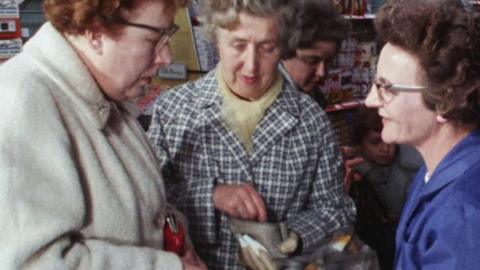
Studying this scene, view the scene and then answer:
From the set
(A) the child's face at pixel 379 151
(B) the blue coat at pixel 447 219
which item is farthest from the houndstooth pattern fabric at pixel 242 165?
(A) the child's face at pixel 379 151

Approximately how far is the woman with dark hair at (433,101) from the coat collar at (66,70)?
2.89 ft

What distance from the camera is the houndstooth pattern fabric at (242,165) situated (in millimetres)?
1953

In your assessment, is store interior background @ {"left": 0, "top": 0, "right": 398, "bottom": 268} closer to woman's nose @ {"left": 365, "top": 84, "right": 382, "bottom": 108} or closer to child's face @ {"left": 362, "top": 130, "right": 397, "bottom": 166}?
child's face @ {"left": 362, "top": 130, "right": 397, "bottom": 166}

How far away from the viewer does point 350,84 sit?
441 cm

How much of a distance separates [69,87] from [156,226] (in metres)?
0.43

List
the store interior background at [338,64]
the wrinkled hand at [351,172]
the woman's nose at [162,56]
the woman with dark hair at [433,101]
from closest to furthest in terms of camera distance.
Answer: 1. the woman's nose at [162,56]
2. the woman with dark hair at [433,101]
3. the wrinkled hand at [351,172]
4. the store interior background at [338,64]

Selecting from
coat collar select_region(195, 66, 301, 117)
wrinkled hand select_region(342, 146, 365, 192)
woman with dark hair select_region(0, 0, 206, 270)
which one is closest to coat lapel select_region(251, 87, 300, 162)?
coat collar select_region(195, 66, 301, 117)

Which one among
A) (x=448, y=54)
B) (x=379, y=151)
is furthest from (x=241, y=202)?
(x=379, y=151)

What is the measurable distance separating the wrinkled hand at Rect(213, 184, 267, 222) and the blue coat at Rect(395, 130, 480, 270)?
452 millimetres

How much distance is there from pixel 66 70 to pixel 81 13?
13cm

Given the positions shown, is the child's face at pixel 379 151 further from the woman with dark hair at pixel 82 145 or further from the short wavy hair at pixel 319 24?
the woman with dark hair at pixel 82 145

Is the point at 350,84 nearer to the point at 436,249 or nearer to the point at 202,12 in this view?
the point at 202,12

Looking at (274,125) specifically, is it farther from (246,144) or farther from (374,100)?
(374,100)

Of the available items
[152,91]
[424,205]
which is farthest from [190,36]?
[424,205]
